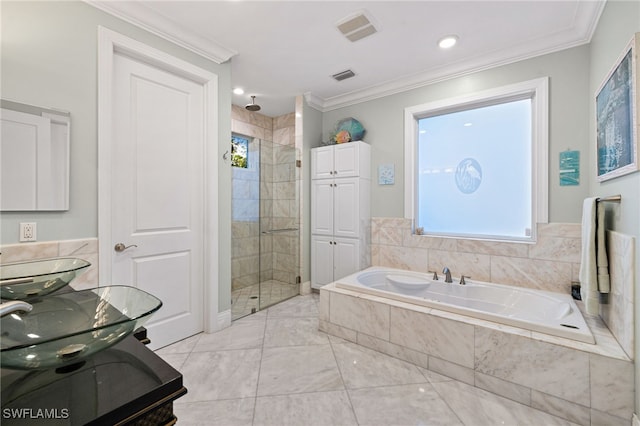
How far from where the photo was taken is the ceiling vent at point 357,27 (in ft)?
7.10

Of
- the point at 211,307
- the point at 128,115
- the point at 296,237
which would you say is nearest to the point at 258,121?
the point at 296,237

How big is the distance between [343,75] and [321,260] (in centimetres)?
223

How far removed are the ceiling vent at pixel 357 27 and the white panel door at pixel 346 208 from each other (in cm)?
148

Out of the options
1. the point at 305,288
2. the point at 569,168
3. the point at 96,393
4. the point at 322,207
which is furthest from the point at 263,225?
the point at 569,168

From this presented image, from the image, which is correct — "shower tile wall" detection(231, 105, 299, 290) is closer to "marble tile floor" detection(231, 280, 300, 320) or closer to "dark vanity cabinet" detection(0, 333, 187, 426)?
"marble tile floor" detection(231, 280, 300, 320)

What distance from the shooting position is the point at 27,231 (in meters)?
1.62

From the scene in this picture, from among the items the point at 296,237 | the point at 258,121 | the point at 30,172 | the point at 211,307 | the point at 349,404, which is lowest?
the point at 349,404

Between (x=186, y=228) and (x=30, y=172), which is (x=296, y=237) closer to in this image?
(x=186, y=228)

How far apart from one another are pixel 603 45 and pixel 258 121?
384 centimetres

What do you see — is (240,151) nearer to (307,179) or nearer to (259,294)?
(307,179)

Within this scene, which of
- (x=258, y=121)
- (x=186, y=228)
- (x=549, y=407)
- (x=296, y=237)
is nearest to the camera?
(x=549, y=407)

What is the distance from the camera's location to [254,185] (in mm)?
3293

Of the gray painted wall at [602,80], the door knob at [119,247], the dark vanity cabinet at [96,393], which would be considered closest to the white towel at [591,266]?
the gray painted wall at [602,80]

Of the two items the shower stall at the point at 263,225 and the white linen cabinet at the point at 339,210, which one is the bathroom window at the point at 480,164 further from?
the shower stall at the point at 263,225
